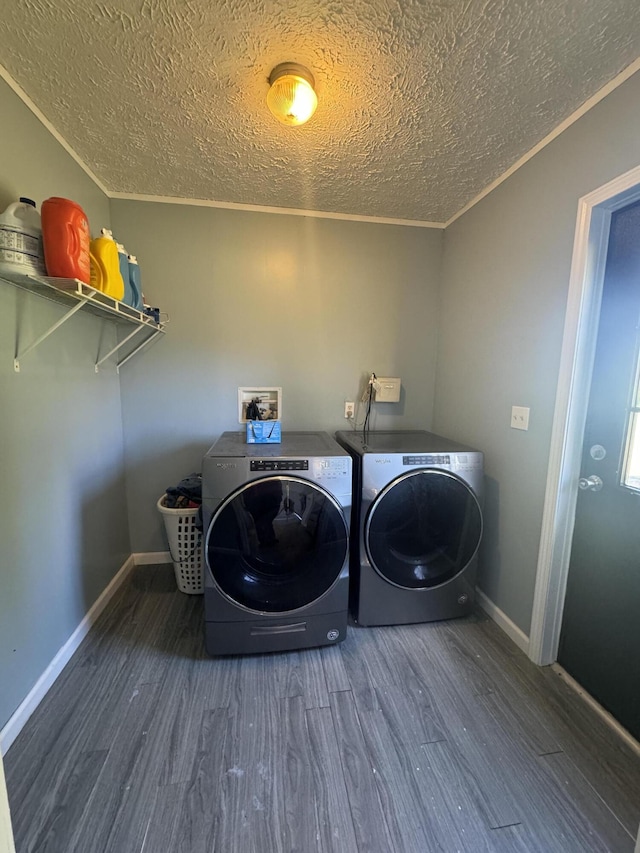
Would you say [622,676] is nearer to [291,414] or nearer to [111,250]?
[291,414]

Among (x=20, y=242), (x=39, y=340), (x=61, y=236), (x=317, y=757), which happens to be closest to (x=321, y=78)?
(x=61, y=236)

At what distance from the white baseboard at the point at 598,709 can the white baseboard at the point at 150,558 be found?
7.30 ft

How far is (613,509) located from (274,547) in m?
1.35

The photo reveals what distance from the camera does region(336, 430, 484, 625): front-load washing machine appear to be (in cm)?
159

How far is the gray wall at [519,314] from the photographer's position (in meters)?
1.26

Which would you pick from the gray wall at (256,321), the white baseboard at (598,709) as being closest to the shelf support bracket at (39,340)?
the gray wall at (256,321)

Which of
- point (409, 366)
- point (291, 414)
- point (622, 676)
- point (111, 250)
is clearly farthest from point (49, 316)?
point (622, 676)

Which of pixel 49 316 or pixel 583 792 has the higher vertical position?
pixel 49 316

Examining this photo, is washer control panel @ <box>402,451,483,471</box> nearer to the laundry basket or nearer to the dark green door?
the dark green door

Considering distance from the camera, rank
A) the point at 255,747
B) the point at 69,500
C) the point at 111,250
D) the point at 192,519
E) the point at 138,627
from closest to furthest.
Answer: the point at 255,747, the point at 111,250, the point at 69,500, the point at 138,627, the point at 192,519

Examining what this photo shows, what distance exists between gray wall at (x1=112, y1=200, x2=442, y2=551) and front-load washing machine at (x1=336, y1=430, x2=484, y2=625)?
29.8 inches

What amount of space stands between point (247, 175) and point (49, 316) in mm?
1181

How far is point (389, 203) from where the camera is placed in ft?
6.51

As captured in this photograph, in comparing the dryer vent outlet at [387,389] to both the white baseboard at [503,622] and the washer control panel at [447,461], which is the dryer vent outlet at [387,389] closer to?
the washer control panel at [447,461]
